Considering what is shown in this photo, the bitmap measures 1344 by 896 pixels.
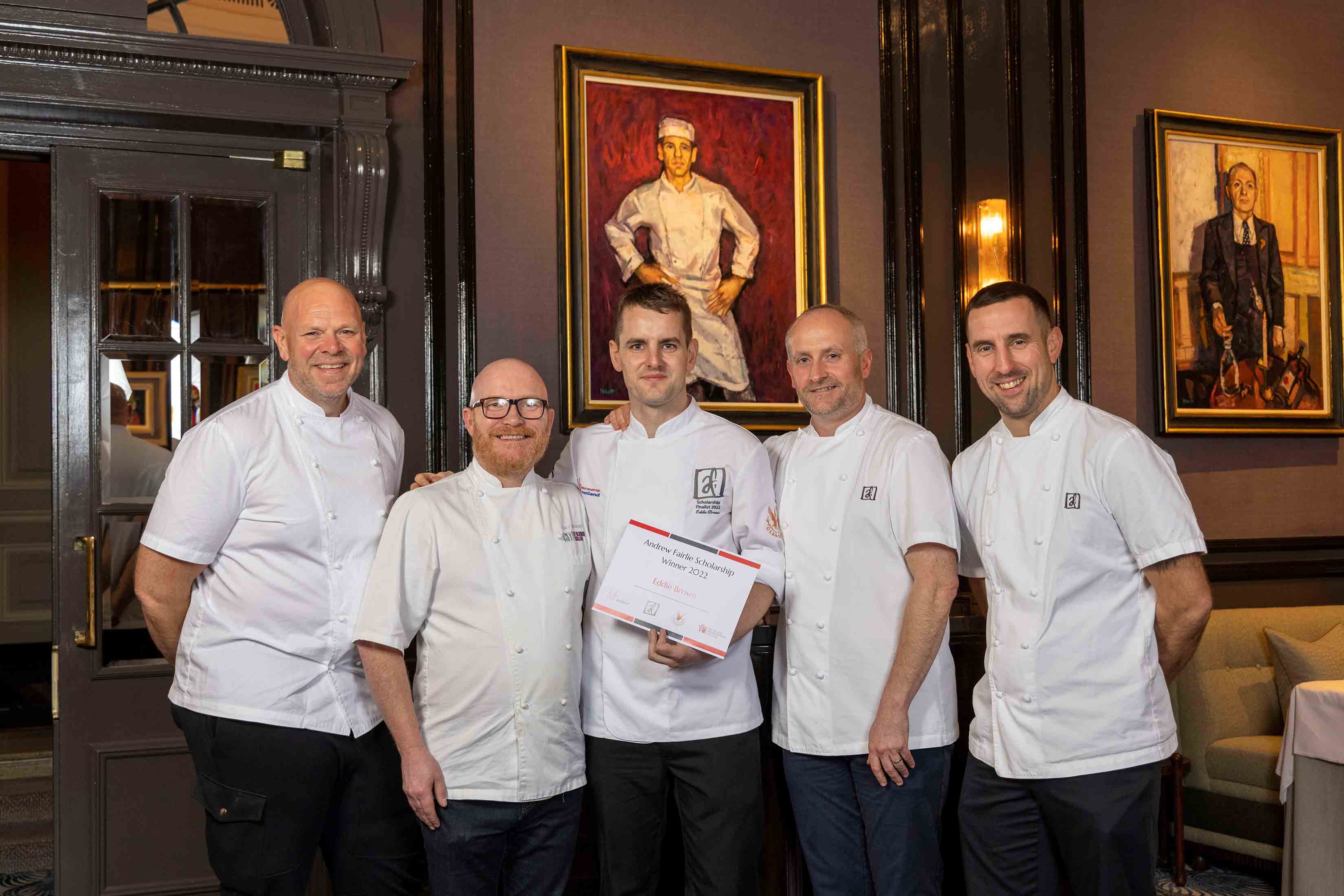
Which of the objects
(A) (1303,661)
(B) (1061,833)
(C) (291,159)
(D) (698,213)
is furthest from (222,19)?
(A) (1303,661)

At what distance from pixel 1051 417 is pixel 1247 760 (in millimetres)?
2233

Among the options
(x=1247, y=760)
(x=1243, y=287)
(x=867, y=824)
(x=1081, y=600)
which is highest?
(x=1243, y=287)

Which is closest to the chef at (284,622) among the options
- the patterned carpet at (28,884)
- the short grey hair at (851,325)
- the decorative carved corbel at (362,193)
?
the short grey hair at (851,325)

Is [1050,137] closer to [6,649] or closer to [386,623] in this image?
[386,623]

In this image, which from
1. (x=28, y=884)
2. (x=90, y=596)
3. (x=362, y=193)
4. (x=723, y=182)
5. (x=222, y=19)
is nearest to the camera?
(x=90, y=596)

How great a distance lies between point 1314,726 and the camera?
3225mm

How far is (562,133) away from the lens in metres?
3.88

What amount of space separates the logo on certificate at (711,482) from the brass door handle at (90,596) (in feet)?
6.51

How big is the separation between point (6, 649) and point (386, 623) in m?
6.22

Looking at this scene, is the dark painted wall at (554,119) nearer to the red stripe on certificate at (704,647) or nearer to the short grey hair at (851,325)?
the short grey hair at (851,325)

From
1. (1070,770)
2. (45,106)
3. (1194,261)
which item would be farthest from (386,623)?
(1194,261)

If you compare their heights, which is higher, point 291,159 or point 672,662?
point 291,159

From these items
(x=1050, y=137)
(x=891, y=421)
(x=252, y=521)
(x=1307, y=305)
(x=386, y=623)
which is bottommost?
(x=386, y=623)

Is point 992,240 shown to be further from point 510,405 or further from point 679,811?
point 679,811
